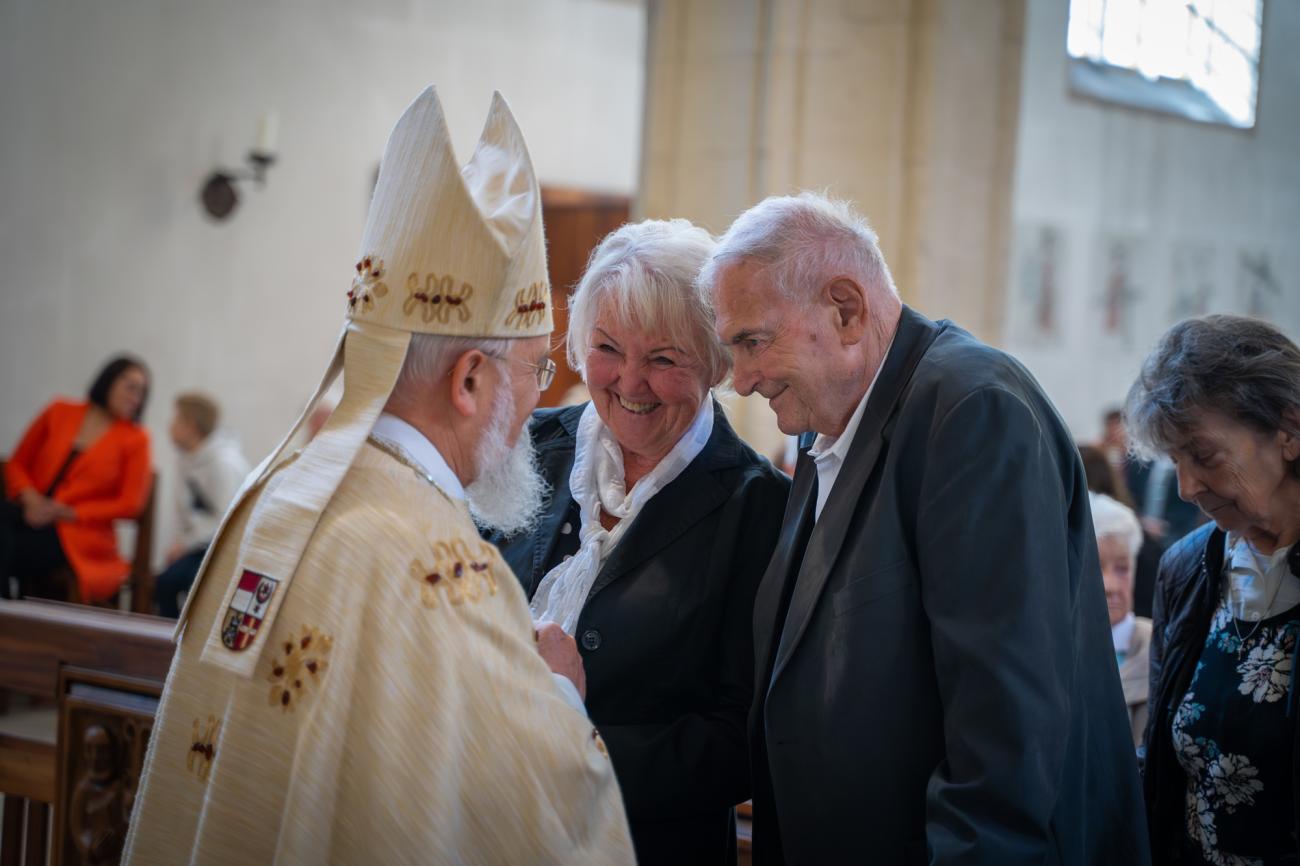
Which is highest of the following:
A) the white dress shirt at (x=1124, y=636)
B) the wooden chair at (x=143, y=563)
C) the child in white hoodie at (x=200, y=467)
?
the white dress shirt at (x=1124, y=636)

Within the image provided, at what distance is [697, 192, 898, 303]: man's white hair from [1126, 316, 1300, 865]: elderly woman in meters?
0.61

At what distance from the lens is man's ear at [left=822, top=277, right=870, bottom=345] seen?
81.5 inches

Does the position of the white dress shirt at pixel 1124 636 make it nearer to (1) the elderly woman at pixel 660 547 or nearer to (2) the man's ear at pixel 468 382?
(1) the elderly woman at pixel 660 547

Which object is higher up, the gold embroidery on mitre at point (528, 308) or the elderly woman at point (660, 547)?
the gold embroidery on mitre at point (528, 308)

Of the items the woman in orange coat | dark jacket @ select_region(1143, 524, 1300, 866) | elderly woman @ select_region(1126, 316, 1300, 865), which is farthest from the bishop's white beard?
the woman in orange coat

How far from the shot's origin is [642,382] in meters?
2.40

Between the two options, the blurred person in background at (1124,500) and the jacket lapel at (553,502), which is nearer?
the jacket lapel at (553,502)

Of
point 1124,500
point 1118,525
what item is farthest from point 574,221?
point 1118,525

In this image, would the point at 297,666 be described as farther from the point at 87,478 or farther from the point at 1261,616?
the point at 87,478

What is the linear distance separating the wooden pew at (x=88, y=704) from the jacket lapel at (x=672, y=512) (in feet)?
4.02

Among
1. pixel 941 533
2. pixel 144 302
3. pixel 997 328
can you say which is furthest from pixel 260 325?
pixel 941 533

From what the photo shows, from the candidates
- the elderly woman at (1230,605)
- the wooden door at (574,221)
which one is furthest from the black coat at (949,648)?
the wooden door at (574,221)

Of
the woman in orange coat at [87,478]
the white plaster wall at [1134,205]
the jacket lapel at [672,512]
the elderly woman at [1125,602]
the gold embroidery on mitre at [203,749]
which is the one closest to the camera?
the gold embroidery on mitre at [203,749]

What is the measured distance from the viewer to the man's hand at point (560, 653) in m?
2.05
